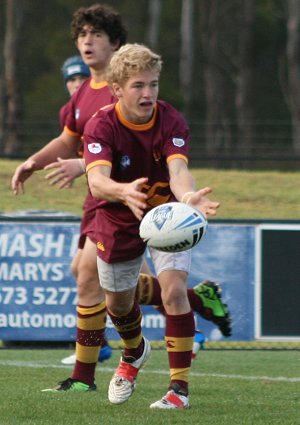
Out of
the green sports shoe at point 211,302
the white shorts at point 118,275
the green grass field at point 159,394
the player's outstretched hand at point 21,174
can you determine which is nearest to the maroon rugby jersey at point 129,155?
the white shorts at point 118,275

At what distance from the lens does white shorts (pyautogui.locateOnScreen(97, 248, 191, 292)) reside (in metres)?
6.47

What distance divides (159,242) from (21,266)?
16.8 feet

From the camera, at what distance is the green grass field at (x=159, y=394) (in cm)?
595

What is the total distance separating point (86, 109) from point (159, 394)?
191cm

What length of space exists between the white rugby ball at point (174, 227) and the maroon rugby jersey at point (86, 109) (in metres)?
1.89

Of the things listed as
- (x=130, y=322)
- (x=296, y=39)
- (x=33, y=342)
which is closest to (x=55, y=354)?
(x=33, y=342)

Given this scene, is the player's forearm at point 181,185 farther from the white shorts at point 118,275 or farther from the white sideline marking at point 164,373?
the white sideline marking at point 164,373

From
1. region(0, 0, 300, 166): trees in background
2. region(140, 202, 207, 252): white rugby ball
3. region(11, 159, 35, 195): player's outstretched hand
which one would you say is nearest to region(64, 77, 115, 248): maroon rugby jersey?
region(11, 159, 35, 195): player's outstretched hand

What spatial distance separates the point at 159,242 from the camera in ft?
18.6

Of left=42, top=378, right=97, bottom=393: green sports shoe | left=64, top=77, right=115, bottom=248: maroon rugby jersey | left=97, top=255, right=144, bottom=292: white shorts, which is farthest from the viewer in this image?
left=64, top=77, right=115, bottom=248: maroon rugby jersey

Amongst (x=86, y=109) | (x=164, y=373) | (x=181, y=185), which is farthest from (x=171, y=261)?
(x=164, y=373)

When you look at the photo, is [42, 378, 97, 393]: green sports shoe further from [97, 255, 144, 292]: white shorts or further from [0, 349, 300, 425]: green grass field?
[97, 255, 144, 292]: white shorts

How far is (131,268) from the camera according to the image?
6.61 m

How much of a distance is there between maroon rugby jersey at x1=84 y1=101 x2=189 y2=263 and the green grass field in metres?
0.86
